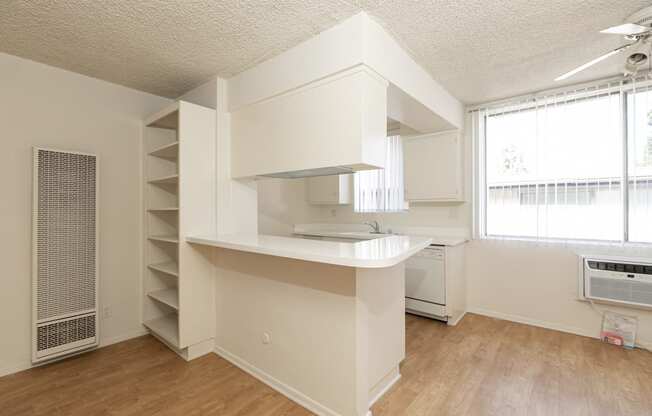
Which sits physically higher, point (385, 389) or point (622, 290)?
point (622, 290)

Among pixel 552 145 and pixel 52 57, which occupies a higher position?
pixel 52 57

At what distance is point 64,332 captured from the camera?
8.22ft

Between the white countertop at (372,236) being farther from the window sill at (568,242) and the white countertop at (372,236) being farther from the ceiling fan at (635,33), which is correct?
the ceiling fan at (635,33)

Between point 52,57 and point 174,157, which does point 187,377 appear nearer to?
point 174,157

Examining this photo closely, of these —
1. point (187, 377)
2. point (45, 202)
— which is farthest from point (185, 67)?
point (187, 377)

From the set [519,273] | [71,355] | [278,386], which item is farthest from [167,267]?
[519,273]

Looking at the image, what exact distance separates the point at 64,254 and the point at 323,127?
8.02 ft

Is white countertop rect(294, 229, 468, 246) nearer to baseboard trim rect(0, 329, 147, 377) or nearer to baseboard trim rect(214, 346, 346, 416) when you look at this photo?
baseboard trim rect(214, 346, 346, 416)

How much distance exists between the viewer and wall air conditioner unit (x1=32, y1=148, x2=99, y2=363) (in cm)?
239

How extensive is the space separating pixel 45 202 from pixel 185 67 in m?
1.61

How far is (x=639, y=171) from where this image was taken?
2.71m

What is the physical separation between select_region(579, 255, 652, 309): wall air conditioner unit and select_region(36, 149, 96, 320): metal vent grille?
468cm

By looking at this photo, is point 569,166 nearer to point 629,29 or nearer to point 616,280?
point 616,280

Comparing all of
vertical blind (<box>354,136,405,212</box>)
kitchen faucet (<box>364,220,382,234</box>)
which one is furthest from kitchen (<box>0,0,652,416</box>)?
kitchen faucet (<box>364,220,382,234</box>)
